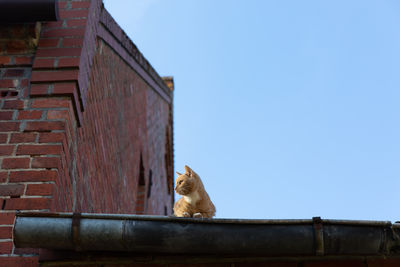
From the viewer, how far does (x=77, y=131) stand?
152 inches

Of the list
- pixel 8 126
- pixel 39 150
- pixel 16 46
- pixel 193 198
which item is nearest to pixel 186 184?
pixel 193 198

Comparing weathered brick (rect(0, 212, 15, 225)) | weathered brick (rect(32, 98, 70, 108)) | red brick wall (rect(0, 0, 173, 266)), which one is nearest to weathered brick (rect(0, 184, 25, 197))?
red brick wall (rect(0, 0, 173, 266))

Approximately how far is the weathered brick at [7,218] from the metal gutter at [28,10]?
5.14ft

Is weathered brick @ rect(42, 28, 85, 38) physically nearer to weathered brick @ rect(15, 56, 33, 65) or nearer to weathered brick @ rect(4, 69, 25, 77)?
weathered brick @ rect(15, 56, 33, 65)

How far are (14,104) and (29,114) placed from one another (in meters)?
0.17

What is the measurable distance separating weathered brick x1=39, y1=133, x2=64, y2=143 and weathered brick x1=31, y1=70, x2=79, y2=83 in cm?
50

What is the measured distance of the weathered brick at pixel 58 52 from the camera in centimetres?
379

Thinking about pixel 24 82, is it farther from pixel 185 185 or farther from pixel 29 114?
pixel 185 185

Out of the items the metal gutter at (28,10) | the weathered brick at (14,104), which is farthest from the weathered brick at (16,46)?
the weathered brick at (14,104)

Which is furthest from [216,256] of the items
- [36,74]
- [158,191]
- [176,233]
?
[158,191]

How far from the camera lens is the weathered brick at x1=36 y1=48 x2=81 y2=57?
379cm

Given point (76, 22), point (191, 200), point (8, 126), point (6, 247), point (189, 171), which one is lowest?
point (6, 247)

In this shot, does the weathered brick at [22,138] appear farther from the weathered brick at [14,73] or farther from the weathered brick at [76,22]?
the weathered brick at [76,22]

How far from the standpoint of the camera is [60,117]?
11.6 ft
